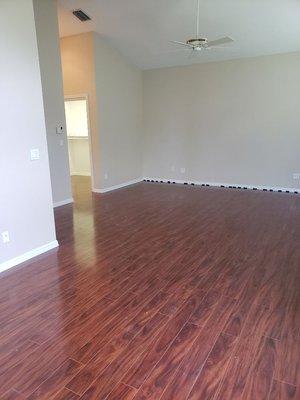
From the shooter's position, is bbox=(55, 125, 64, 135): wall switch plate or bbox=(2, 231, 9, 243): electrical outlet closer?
bbox=(2, 231, 9, 243): electrical outlet

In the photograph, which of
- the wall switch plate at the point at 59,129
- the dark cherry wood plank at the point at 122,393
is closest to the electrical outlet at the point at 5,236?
the dark cherry wood plank at the point at 122,393

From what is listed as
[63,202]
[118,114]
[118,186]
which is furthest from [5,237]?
[118,114]

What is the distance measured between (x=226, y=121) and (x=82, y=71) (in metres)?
3.34

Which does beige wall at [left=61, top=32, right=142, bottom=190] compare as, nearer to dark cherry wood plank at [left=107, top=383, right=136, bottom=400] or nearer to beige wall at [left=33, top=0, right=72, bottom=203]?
beige wall at [left=33, top=0, right=72, bottom=203]

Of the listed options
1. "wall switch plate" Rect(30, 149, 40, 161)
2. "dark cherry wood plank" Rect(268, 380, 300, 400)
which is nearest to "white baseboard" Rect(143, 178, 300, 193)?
"wall switch plate" Rect(30, 149, 40, 161)

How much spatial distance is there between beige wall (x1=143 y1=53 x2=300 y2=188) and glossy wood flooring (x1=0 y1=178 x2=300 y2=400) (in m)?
2.71

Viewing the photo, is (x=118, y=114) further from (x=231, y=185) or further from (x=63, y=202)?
(x=231, y=185)

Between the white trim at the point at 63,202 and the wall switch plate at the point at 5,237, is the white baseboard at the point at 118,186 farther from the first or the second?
the wall switch plate at the point at 5,237

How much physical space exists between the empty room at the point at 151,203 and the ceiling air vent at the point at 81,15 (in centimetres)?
4

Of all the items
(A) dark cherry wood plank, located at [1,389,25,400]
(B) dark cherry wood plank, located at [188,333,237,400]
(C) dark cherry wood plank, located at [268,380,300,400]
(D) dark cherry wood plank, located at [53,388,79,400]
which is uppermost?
(D) dark cherry wood plank, located at [53,388,79,400]

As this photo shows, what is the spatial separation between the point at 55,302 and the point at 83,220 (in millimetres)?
2302

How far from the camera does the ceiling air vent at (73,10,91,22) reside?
516 centimetres

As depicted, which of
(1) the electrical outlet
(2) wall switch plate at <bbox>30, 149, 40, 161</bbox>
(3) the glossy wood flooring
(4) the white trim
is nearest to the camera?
(3) the glossy wood flooring

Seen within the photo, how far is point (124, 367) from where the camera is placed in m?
1.83
